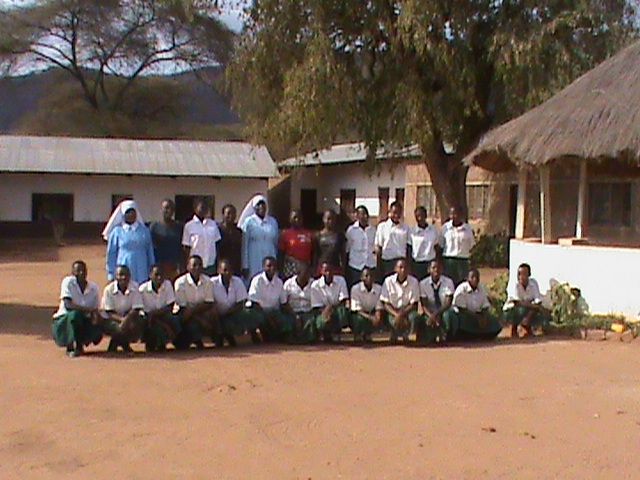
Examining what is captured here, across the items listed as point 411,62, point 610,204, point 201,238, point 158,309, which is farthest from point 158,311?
point 411,62

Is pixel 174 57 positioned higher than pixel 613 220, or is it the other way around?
pixel 174 57

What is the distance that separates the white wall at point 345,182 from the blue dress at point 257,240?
14346 millimetres

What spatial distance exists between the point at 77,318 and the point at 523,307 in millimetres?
5088

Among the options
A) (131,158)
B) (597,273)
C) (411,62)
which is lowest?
(597,273)

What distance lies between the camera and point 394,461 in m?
5.60

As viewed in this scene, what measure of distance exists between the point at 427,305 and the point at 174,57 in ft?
116

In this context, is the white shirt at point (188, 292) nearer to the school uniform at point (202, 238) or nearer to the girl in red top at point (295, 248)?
the school uniform at point (202, 238)

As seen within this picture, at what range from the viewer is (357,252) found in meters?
10.7

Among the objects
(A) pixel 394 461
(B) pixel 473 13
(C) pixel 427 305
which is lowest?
(A) pixel 394 461

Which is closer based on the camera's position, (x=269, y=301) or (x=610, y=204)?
(x=269, y=301)

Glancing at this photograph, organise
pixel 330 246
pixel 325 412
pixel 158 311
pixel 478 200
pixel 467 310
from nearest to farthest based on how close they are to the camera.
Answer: pixel 325 412
pixel 158 311
pixel 467 310
pixel 330 246
pixel 478 200

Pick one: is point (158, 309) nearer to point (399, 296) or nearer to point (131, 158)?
point (399, 296)

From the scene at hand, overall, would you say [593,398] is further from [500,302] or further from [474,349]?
[500,302]

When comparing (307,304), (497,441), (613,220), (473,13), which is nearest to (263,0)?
(473,13)
